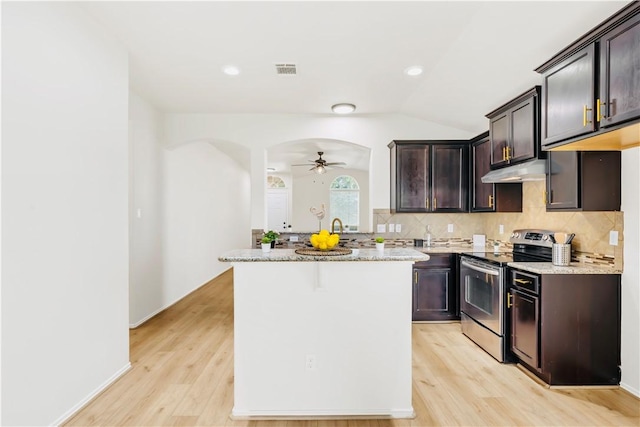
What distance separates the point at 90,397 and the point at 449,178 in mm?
4391

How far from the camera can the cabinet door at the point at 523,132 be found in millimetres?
2934

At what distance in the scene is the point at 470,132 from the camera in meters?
4.64

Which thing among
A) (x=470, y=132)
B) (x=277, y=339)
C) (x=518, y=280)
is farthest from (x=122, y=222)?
(x=470, y=132)

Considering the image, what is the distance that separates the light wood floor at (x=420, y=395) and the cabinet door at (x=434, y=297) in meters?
0.55

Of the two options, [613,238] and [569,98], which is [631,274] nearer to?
[613,238]

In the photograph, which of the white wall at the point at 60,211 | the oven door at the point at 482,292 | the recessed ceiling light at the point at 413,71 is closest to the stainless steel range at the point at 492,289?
the oven door at the point at 482,292

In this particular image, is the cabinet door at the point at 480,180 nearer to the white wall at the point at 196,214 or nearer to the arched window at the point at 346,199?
the white wall at the point at 196,214

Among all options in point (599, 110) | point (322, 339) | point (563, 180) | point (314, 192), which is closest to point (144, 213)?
point (322, 339)

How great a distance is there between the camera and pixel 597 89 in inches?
84.4

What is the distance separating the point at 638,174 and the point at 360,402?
2598 mm

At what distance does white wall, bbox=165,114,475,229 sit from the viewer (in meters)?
4.75

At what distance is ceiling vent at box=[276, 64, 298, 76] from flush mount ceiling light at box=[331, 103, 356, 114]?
1037 millimetres

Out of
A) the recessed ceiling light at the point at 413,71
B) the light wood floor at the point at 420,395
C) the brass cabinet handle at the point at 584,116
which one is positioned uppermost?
the recessed ceiling light at the point at 413,71

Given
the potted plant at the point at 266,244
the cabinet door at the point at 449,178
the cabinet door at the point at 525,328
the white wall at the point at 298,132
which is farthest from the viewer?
the white wall at the point at 298,132
